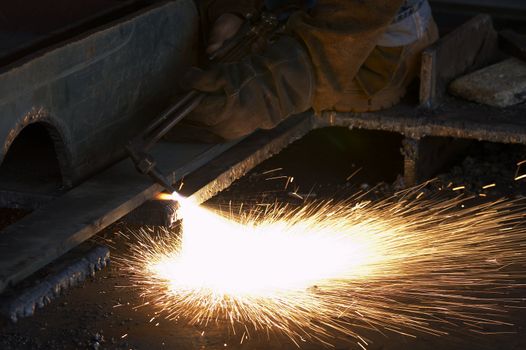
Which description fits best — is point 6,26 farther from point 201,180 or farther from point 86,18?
point 201,180

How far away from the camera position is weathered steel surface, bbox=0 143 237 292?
3334mm

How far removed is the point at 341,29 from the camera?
4.22 metres

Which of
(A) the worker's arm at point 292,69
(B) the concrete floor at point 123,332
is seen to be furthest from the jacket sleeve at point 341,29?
(B) the concrete floor at point 123,332

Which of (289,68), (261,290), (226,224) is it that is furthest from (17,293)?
(289,68)

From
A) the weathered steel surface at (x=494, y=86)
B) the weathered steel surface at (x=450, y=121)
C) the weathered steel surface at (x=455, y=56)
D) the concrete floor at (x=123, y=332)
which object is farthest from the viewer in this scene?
the weathered steel surface at (x=494, y=86)

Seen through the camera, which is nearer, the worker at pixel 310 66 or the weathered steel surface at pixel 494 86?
the worker at pixel 310 66

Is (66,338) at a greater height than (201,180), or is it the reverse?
(201,180)

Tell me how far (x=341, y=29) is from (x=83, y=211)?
132cm

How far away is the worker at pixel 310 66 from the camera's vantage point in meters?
4.11

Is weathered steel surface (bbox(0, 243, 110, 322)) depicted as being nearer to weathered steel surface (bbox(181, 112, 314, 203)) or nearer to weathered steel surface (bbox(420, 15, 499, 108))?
weathered steel surface (bbox(181, 112, 314, 203))

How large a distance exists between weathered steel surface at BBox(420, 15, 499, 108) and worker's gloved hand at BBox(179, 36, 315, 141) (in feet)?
1.89

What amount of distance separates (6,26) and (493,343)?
8.18 feet

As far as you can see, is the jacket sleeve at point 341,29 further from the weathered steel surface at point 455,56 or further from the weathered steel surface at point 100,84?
the weathered steel surface at point 100,84

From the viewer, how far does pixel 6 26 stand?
4.54 meters
